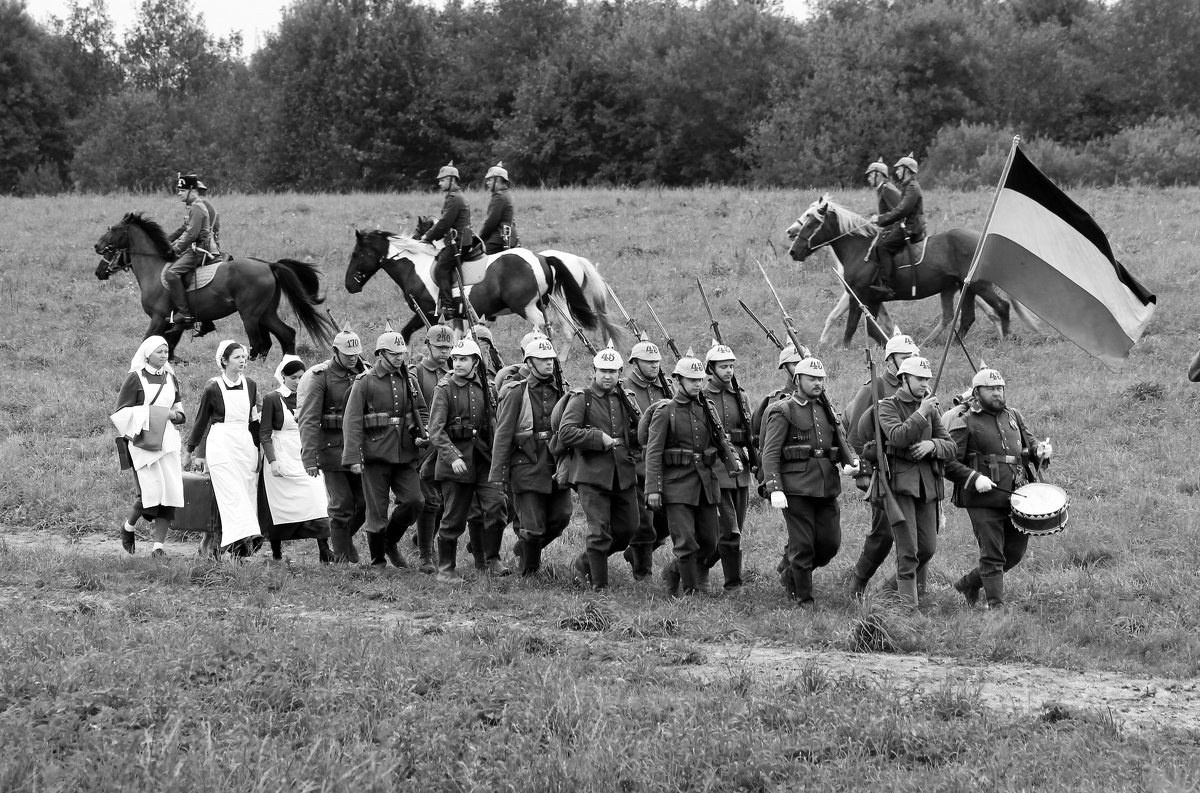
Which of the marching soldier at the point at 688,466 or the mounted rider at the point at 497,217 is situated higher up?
the mounted rider at the point at 497,217

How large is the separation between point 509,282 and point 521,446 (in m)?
7.76

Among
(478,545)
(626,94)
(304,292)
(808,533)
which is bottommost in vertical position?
(478,545)

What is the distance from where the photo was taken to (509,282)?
19344 millimetres

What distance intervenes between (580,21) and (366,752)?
172 ft

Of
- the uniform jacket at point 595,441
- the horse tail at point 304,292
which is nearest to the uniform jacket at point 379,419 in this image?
the uniform jacket at point 595,441

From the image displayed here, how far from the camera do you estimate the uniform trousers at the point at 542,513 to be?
39.0 feet

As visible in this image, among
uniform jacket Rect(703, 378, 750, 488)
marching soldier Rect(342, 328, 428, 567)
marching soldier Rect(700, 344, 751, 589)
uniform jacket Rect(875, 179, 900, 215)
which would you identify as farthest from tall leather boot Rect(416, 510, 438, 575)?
uniform jacket Rect(875, 179, 900, 215)

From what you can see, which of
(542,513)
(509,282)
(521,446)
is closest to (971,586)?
(542,513)

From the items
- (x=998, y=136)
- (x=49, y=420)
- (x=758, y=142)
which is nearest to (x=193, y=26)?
(x=758, y=142)

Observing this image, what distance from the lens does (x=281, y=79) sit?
54.6 meters

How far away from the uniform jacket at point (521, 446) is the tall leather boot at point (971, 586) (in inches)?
133

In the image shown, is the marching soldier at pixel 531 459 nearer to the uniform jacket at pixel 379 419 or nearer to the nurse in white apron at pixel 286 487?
the uniform jacket at pixel 379 419

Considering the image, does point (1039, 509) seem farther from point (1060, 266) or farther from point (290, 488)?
point (290, 488)

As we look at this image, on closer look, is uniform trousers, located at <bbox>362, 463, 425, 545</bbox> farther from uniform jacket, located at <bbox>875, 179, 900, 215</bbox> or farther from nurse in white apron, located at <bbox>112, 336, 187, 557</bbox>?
uniform jacket, located at <bbox>875, 179, 900, 215</bbox>
